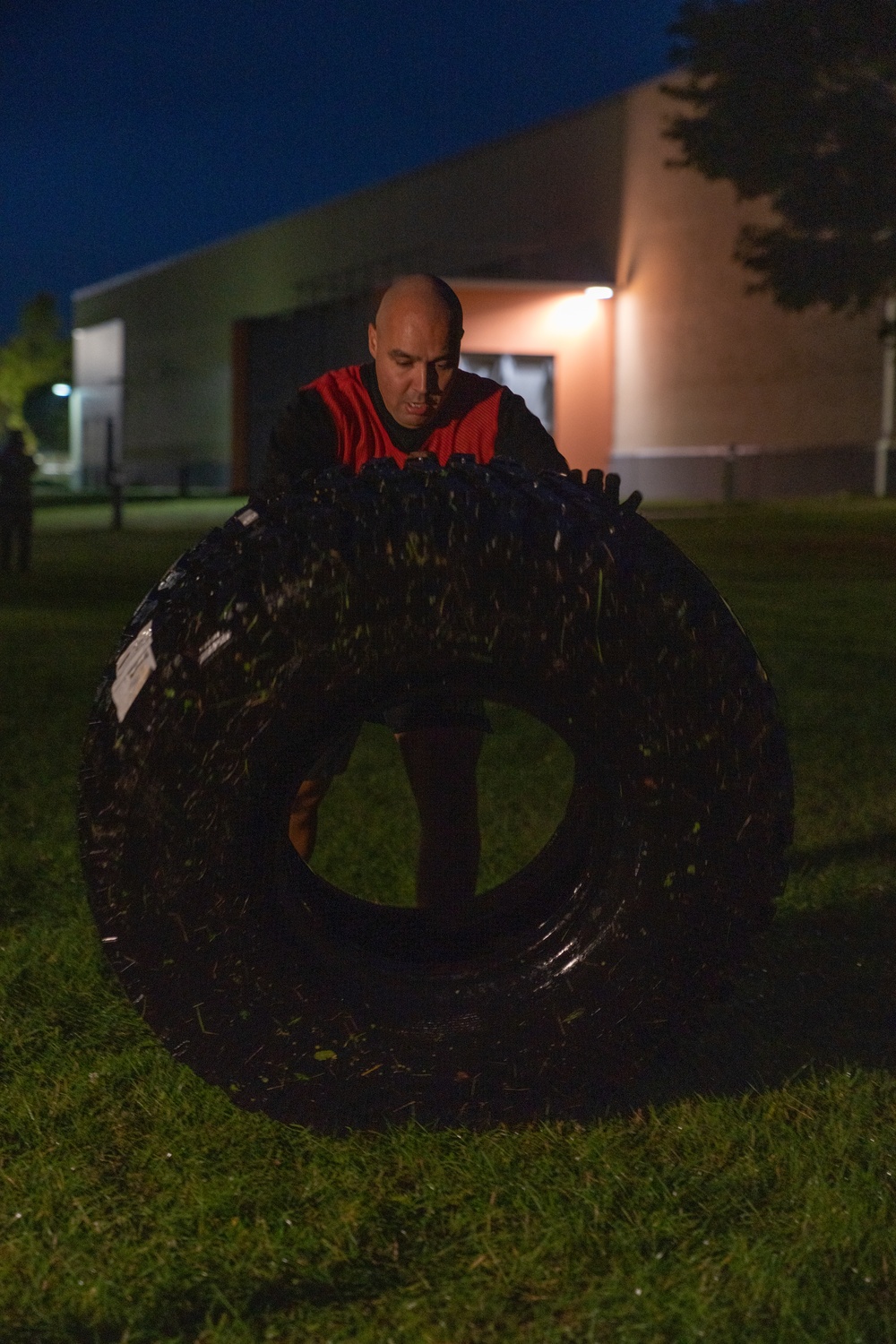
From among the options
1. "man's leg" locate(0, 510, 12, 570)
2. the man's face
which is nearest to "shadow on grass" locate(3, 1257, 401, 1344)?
the man's face

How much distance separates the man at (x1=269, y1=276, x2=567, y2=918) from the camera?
3.60 meters

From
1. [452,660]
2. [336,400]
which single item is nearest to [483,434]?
[336,400]

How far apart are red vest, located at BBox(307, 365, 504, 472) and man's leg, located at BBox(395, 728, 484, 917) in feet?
2.06

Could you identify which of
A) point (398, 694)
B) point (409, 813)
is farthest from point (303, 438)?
point (409, 813)

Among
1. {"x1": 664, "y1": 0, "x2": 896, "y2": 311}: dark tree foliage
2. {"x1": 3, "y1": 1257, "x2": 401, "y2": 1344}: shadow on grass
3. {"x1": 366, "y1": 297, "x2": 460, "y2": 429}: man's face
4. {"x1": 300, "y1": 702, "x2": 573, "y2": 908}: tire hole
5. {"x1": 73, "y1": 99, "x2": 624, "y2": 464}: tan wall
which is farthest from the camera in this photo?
{"x1": 73, "y1": 99, "x2": 624, "y2": 464}: tan wall

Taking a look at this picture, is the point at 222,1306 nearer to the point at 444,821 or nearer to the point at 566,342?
the point at 444,821

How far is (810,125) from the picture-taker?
26.8 metres

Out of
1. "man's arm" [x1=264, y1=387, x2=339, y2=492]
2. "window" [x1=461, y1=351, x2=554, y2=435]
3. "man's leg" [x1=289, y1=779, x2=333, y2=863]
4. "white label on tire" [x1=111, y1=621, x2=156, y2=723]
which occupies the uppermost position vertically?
"window" [x1=461, y1=351, x2=554, y2=435]

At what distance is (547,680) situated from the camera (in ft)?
9.90

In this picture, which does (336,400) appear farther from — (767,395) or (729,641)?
(767,395)

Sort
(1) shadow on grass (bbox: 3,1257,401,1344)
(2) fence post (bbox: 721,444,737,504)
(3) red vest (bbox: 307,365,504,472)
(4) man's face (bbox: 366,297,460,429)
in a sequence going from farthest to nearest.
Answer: (2) fence post (bbox: 721,444,737,504), (3) red vest (bbox: 307,365,504,472), (4) man's face (bbox: 366,297,460,429), (1) shadow on grass (bbox: 3,1257,401,1344)

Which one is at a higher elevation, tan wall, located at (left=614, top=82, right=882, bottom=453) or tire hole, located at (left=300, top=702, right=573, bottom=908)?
tan wall, located at (left=614, top=82, right=882, bottom=453)

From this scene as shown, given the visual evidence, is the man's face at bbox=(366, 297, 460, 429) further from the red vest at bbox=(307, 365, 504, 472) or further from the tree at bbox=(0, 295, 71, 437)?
the tree at bbox=(0, 295, 71, 437)

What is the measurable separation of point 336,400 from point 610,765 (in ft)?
3.71
